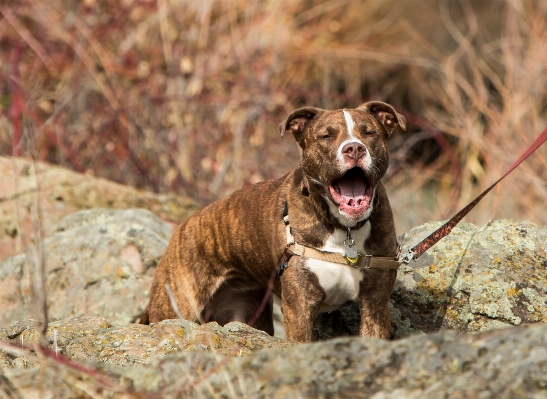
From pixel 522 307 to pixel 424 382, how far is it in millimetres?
2136

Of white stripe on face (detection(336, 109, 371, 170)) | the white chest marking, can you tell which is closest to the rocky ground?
the white chest marking

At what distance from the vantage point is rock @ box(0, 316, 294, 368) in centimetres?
374

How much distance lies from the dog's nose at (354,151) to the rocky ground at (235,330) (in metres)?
0.91

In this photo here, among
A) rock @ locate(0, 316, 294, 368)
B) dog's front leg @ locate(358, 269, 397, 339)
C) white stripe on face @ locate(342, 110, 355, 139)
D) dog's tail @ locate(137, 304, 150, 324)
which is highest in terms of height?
white stripe on face @ locate(342, 110, 355, 139)

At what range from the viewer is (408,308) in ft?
16.1

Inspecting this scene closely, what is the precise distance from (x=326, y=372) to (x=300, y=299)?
67.2 inches

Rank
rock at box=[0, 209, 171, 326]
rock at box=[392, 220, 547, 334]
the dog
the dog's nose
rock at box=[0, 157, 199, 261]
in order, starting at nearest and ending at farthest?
the dog's nose → the dog → rock at box=[392, 220, 547, 334] → rock at box=[0, 209, 171, 326] → rock at box=[0, 157, 199, 261]

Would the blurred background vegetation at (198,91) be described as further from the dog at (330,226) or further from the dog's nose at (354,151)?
the dog's nose at (354,151)

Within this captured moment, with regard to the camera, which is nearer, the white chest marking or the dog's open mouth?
the dog's open mouth

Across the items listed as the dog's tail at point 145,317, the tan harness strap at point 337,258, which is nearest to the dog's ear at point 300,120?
the tan harness strap at point 337,258

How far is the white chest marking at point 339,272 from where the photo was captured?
441 centimetres

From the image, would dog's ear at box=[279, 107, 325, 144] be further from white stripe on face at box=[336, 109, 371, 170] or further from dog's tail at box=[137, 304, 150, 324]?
dog's tail at box=[137, 304, 150, 324]

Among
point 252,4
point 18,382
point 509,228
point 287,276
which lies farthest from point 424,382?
point 252,4

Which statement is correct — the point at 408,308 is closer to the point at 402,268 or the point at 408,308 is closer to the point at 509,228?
the point at 402,268
